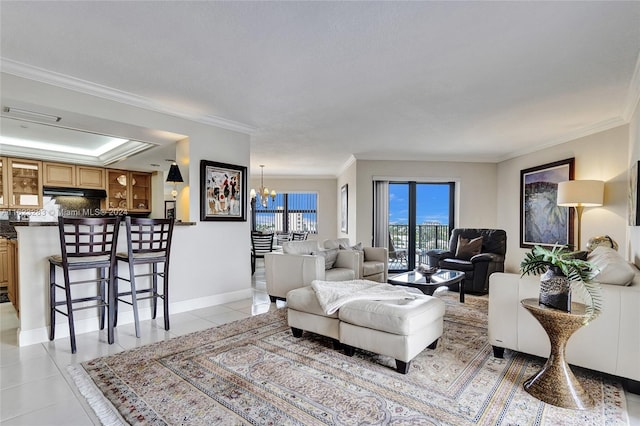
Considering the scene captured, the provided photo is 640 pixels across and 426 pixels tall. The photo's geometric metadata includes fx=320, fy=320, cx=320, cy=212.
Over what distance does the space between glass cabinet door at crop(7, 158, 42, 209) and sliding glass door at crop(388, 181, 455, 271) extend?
644 centimetres

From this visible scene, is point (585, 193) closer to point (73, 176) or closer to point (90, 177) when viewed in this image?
point (90, 177)

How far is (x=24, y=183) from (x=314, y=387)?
19.9 ft

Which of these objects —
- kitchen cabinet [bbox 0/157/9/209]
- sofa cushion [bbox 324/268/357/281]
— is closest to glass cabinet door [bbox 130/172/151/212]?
kitchen cabinet [bbox 0/157/9/209]

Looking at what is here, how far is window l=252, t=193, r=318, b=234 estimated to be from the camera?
970cm

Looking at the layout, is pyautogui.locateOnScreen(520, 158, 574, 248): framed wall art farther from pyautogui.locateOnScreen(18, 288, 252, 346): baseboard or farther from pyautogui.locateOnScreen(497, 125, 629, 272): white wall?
pyautogui.locateOnScreen(18, 288, 252, 346): baseboard

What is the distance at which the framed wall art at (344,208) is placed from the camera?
7.57m

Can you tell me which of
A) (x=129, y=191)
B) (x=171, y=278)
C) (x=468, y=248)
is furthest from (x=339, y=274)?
(x=129, y=191)

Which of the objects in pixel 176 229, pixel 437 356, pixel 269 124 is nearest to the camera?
Result: pixel 437 356

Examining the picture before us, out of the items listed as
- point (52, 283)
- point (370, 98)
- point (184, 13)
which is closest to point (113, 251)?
point (52, 283)

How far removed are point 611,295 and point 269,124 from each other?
385 centimetres

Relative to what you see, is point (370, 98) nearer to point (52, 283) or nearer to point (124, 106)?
point (124, 106)

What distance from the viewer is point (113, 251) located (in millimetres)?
2949

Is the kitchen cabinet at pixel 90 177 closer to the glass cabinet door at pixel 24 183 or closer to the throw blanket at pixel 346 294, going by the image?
the glass cabinet door at pixel 24 183

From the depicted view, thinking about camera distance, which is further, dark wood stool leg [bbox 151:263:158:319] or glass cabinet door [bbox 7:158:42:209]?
glass cabinet door [bbox 7:158:42:209]
